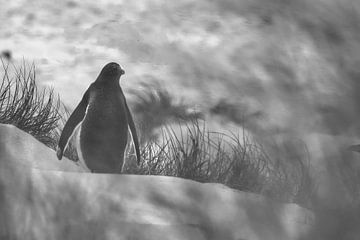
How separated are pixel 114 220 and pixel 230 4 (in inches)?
5.9

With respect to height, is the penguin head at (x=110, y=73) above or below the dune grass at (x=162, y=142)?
above

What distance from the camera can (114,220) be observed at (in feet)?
0.97

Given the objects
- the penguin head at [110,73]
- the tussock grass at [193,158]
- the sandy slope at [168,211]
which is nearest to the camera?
the sandy slope at [168,211]

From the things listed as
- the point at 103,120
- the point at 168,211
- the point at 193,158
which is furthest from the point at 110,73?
the point at 168,211

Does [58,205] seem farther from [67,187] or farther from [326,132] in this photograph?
[326,132]

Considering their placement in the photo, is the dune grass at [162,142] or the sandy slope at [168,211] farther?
the dune grass at [162,142]

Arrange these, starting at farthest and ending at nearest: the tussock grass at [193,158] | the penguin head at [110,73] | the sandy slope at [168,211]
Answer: the penguin head at [110,73], the tussock grass at [193,158], the sandy slope at [168,211]

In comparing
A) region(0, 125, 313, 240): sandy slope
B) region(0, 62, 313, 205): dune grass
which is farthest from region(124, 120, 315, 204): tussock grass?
region(0, 125, 313, 240): sandy slope

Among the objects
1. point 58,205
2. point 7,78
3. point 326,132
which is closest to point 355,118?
point 326,132

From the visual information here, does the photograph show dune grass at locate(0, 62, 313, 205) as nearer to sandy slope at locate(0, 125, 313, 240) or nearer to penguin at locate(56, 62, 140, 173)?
penguin at locate(56, 62, 140, 173)

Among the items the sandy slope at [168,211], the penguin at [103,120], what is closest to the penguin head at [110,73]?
the penguin at [103,120]

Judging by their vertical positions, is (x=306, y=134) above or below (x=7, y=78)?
below

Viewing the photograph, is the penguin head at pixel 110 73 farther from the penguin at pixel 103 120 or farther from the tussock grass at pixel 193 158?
the tussock grass at pixel 193 158

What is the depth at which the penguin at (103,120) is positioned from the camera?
1.58 metres
